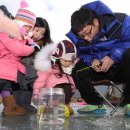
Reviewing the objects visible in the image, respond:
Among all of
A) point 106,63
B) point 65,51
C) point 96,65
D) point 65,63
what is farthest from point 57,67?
point 106,63

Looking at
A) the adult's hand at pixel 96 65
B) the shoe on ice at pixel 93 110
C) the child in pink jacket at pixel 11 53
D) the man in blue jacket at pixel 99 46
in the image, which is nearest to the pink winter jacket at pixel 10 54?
the child in pink jacket at pixel 11 53

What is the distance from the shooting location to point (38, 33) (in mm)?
3980

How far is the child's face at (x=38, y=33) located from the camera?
3965 mm

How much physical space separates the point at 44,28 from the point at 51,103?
1110 mm

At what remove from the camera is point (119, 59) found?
3645mm

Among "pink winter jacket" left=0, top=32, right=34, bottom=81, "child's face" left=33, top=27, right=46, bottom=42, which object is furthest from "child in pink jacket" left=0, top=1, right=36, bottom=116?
"child's face" left=33, top=27, right=46, bottom=42

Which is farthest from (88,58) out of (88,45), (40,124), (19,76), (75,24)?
(40,124)

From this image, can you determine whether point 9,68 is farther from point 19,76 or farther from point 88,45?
point 88,45

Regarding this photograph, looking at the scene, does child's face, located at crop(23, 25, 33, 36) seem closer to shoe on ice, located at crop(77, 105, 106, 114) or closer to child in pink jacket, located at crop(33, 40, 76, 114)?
child in pink jacket, located at crop(33, 40, 76, 114)

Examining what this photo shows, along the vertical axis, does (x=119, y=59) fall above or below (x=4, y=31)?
below

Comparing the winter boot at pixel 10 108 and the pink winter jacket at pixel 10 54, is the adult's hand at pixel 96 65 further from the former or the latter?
the winter boot at pixel 10 108

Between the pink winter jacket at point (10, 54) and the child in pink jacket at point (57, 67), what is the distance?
0.26 metres

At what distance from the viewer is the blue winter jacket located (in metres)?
3.65

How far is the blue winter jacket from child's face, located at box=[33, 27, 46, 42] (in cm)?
32
